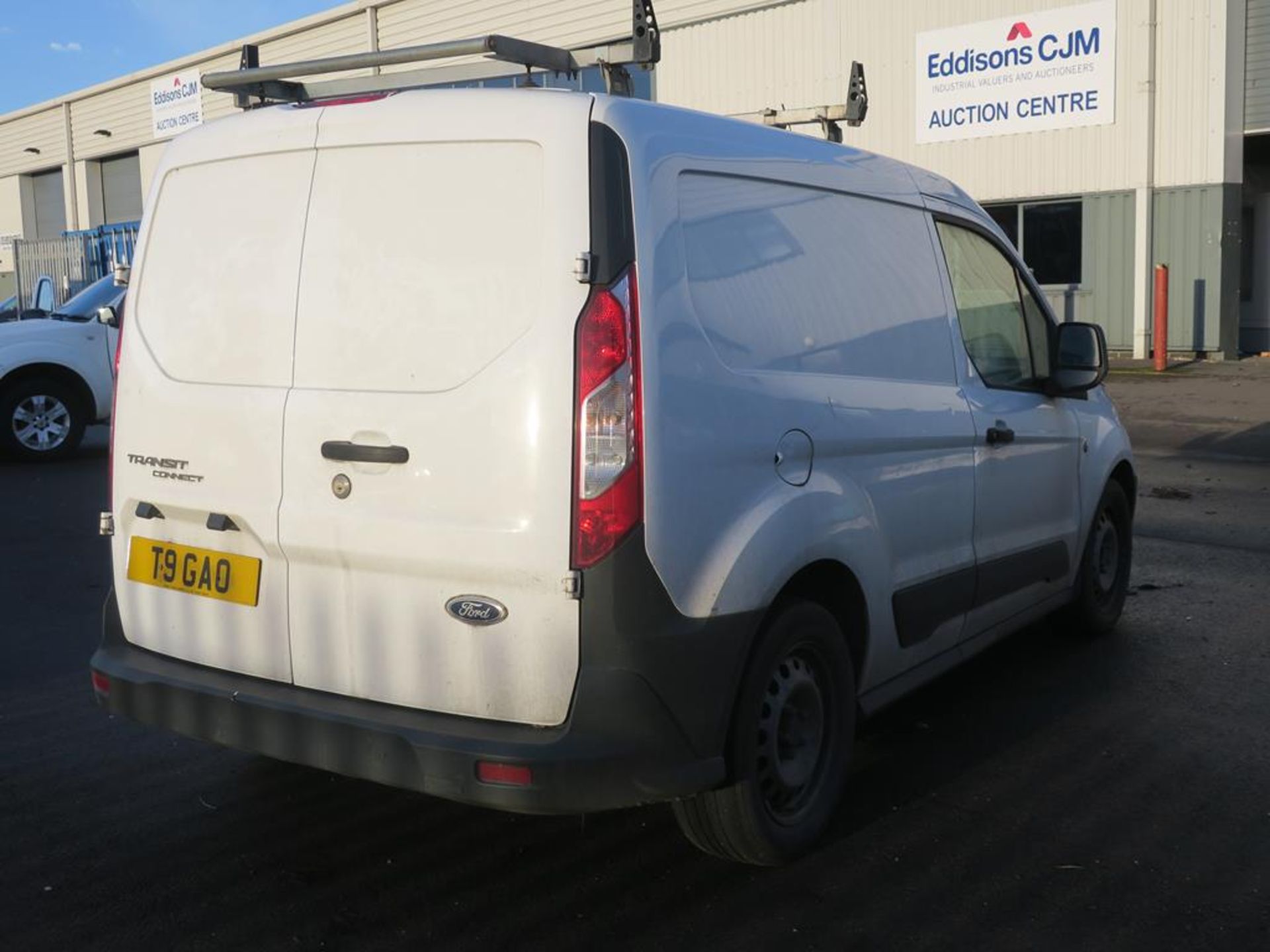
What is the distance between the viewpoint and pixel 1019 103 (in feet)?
Result: 67.2

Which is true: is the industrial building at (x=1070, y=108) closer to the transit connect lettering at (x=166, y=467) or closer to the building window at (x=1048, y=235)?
the building window at (x=1048, y=235)

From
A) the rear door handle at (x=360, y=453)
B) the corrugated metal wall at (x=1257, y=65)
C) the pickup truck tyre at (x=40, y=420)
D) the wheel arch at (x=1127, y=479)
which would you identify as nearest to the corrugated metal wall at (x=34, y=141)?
the pickup truck tyre at (x=40, y=420)

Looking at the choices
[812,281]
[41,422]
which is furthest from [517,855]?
[41,422]

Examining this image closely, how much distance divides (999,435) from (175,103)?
35.5 meters

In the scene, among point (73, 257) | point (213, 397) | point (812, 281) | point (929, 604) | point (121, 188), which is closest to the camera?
point (213, 397)

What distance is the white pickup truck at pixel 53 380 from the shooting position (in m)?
12.2

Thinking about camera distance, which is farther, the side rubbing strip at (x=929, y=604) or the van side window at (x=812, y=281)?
the side rubbing strip at (x=929, y=604)

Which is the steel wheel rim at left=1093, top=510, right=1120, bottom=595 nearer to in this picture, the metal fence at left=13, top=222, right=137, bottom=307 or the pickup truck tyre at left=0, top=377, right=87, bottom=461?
the pickup truck tyre at left=0, top=377, right=87, bottom=461

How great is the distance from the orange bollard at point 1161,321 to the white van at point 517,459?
49.9 ft

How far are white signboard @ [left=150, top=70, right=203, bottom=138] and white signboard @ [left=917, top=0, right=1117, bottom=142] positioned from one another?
2063cm

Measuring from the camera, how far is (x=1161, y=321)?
18.2 m

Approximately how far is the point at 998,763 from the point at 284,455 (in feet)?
8.41

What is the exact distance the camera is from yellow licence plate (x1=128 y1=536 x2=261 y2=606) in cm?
363

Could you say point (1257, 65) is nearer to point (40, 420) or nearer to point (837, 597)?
point (40, 420)
